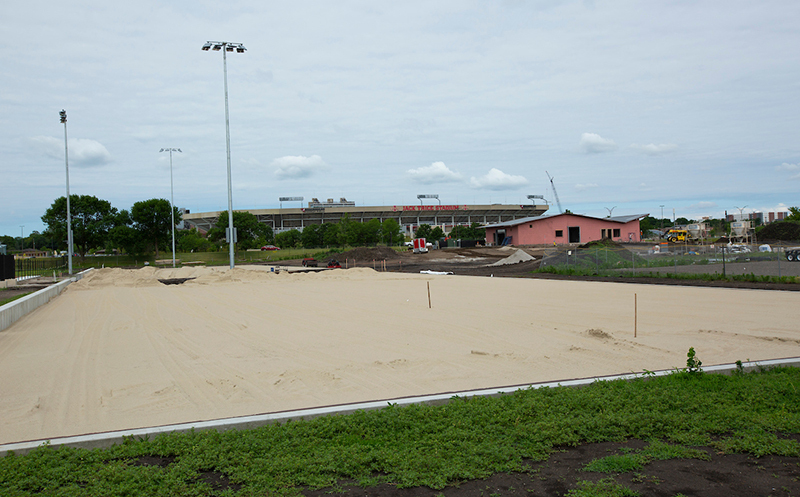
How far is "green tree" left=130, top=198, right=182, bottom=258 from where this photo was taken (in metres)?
73.6

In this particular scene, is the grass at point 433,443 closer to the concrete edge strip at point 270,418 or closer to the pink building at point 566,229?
the concrete edge strip at point 270,418

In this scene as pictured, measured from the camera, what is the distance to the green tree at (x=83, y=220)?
72438 millimetres

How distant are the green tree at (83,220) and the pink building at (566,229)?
195 feet

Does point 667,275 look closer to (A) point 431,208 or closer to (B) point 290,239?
(B) point 290,239

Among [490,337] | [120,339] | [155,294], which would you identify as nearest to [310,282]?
[155,294]

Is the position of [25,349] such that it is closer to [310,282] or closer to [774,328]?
[774,328]

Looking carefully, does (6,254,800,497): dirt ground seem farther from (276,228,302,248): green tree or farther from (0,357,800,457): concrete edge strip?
(276,228,302,248): green tree

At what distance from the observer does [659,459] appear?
16.0ft

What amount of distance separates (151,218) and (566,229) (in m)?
60.2

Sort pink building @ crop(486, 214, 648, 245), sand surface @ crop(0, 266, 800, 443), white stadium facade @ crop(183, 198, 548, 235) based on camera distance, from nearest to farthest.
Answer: sand surface @ crop(0, 266, 800, 443) < pink building @ crop(486, 214, 648, 245) < white stadium facade @ crop(183, 198, 548, 235)

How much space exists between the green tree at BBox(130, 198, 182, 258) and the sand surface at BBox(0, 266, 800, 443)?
57.8m

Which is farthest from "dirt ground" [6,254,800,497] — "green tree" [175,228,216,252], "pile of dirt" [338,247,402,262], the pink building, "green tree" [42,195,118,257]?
"green tree" [175,228,216,252]

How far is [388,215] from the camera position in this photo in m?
166

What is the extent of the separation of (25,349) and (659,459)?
1276cm
